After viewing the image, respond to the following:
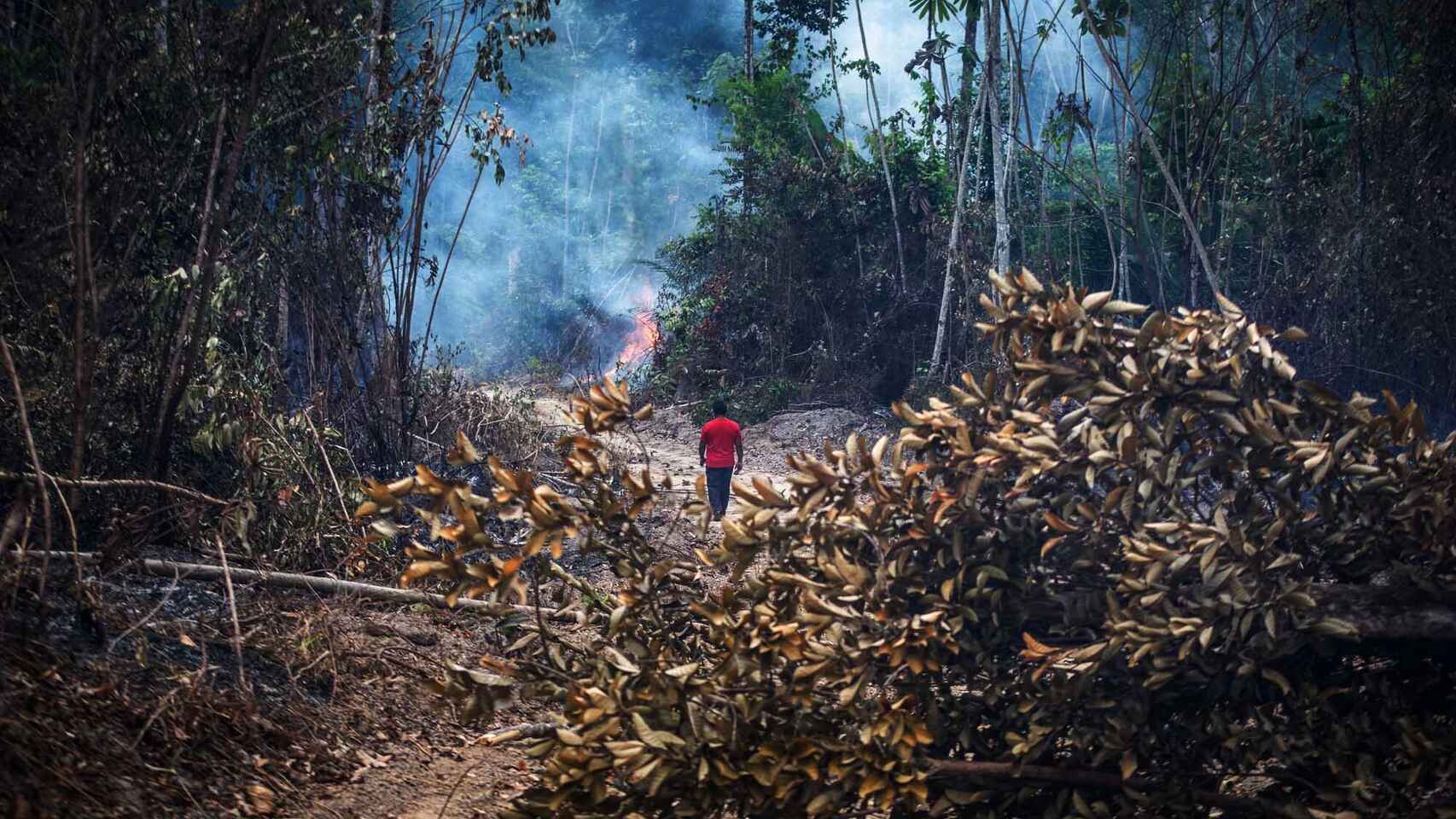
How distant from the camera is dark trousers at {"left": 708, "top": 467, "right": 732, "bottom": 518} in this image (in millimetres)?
10242

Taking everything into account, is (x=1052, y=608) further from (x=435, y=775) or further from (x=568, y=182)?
(x=568, y=182)

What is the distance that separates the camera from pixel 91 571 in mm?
4465

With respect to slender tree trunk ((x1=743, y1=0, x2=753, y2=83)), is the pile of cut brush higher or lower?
lower

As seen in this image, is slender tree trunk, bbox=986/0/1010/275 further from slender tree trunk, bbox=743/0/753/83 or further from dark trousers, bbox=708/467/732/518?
slender tree trunk, bbox=743/0/753/83

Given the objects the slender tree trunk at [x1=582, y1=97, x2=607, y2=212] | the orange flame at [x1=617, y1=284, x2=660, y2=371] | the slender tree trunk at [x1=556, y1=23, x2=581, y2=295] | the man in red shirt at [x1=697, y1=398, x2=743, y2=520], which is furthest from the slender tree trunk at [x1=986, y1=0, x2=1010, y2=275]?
the slender tree trunk at [x1=582, y1=97, x2=607, y2=212]

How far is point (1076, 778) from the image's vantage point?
324 cm

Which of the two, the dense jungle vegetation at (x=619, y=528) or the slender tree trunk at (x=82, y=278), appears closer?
the dense jungle vegetation at (x=619, y=528)

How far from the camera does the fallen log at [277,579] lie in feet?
15.0

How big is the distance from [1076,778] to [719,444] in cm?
704

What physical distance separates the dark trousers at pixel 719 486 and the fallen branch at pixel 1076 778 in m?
6.96

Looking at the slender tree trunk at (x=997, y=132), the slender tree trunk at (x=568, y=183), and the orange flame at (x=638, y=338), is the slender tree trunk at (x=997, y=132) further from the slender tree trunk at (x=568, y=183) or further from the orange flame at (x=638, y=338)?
the slender tree trunk at (x=568, y=183)

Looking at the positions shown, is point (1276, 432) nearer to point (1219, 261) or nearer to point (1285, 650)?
point (1285, 650)

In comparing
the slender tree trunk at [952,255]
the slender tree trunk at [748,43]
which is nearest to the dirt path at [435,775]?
the slender tree trunk at [952,255]

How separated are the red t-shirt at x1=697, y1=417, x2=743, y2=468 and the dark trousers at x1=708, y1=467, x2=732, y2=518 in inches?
3.1
